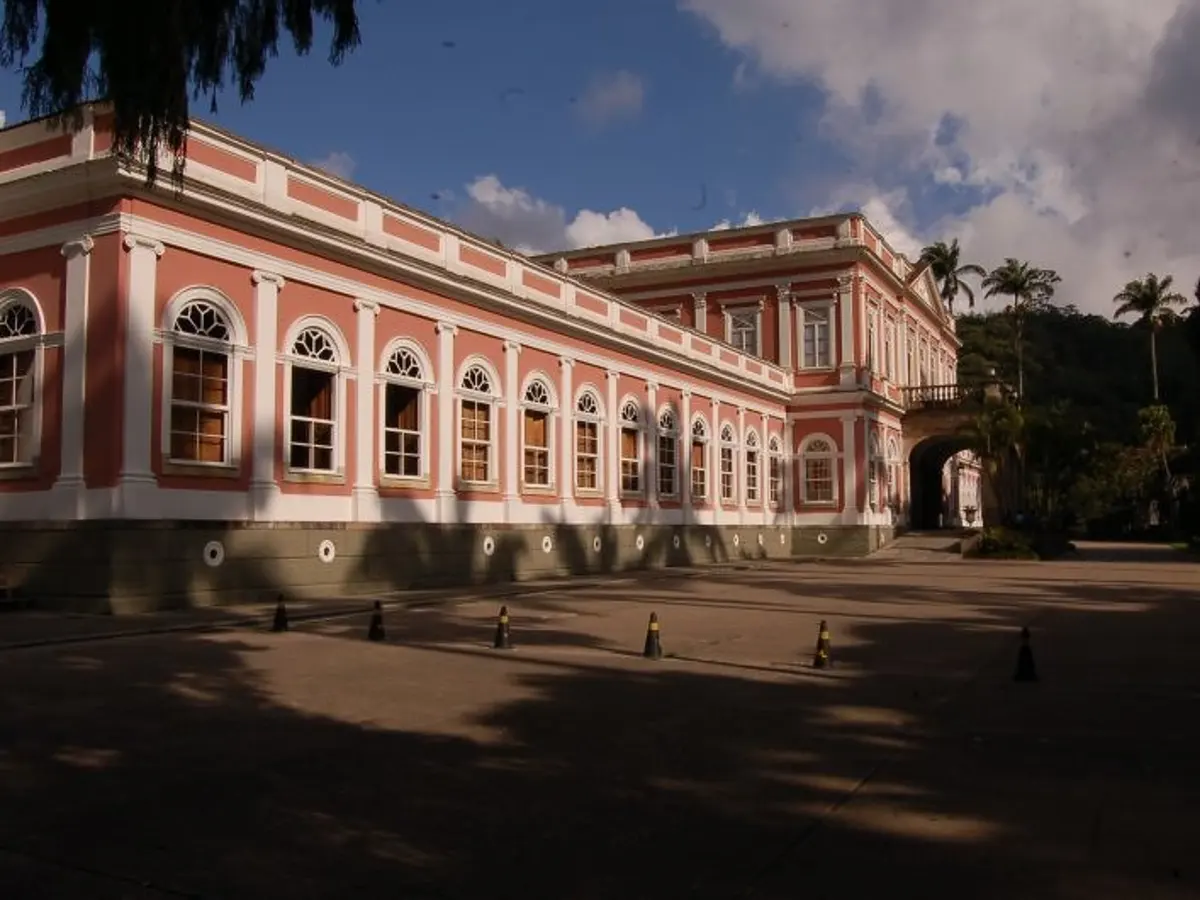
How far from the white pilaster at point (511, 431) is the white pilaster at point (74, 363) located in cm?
1050

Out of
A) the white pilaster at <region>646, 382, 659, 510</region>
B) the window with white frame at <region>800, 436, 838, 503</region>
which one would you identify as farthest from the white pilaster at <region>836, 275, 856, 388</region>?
the white pilaster at <region>646, 382, 659, 510</region>

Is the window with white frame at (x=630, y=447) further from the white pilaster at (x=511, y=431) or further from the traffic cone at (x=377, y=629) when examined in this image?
the traffic cone at (x=377, y=629)

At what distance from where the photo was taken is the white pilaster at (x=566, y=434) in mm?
28188

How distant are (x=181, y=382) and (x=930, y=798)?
48.4 ft

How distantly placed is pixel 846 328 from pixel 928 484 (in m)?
16.9

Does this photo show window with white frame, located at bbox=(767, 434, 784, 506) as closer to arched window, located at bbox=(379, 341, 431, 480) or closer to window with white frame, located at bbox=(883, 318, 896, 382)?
window with white frame, located at bbox=(883, 318, 896, 382)

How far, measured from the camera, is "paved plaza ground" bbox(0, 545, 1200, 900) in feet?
16.6

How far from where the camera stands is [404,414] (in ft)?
76.0

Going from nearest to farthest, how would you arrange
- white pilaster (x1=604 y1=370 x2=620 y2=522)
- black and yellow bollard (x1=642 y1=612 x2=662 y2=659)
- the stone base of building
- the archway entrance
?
black and yellow bollard (x1=642 y1=612 x2=662 y2=659), the stone base of building, white pilaster (x1=604 y1=370 x2=620 y2=522), the archway entrance

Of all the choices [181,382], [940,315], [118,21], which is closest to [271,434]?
[181,382]

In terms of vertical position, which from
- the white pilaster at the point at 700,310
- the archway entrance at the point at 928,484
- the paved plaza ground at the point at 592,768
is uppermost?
the white pilaster at the point at 700,310

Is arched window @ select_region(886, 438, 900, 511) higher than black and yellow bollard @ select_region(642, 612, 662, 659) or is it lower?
higher

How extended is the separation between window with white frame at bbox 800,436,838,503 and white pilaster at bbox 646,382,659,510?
11987mm

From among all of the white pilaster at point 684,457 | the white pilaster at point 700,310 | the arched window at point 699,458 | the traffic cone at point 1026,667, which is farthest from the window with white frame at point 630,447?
the traffic cone at point 1026,667
